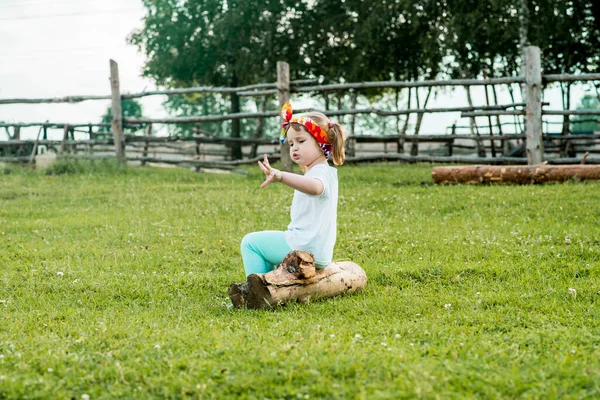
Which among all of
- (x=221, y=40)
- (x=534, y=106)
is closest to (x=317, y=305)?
(x=534, y=106)

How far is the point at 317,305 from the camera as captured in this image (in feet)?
18.0

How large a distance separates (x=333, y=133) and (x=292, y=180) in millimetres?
716

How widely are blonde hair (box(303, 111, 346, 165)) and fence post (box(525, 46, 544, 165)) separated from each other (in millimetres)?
10438

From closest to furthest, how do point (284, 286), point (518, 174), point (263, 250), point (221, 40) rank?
point (284, 286), point (263, 250), point (518, 174), point (221, 40)

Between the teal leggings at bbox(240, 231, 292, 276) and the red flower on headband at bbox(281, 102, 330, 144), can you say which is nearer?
the red flower on headband at bbox(281, 102, 330, 144)

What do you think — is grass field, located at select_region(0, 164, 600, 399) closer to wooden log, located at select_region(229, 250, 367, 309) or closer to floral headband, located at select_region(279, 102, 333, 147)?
wooden log, located at select_region(229, 250, 367, 309)

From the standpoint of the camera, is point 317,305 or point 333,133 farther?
point 333,133

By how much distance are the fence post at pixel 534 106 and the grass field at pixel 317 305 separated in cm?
334

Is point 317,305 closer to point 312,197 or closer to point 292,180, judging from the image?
point 312,197

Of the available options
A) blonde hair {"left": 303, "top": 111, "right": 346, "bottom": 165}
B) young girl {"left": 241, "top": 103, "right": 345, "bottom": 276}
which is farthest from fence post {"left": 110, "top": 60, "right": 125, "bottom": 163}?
blonde hair {"left": 303, "top": 111, "right": 346, "bottom": 165}

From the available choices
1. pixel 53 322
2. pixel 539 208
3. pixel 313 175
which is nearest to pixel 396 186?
pixel 539 208

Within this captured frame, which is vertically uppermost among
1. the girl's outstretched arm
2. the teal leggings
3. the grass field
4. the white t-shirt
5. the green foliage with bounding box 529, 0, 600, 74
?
the green foliage with bounding box 529, 0, 600, 74

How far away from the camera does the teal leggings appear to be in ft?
18.8

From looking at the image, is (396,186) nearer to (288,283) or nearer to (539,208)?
(539,208)
